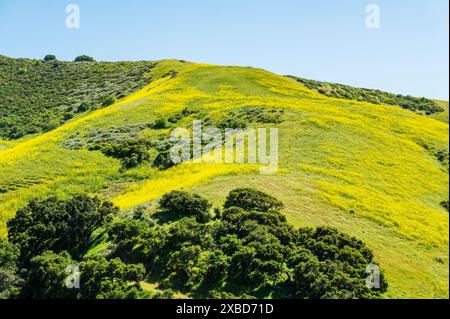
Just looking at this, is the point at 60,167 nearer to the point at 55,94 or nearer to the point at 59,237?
the point at 59,237

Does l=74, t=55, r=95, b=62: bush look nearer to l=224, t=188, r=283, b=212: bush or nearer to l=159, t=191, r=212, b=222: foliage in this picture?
l=159, t=191, r=212, b=222: foliage

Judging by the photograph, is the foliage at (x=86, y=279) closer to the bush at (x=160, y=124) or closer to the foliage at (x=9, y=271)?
the foliage at (x=9, y=271)

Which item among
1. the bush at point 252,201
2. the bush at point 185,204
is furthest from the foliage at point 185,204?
the bush at point 252,201

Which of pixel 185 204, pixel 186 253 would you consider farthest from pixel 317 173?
pixel 186 253

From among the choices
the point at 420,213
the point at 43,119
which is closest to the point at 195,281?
the point at 420,213

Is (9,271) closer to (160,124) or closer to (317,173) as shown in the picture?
(317,173)
